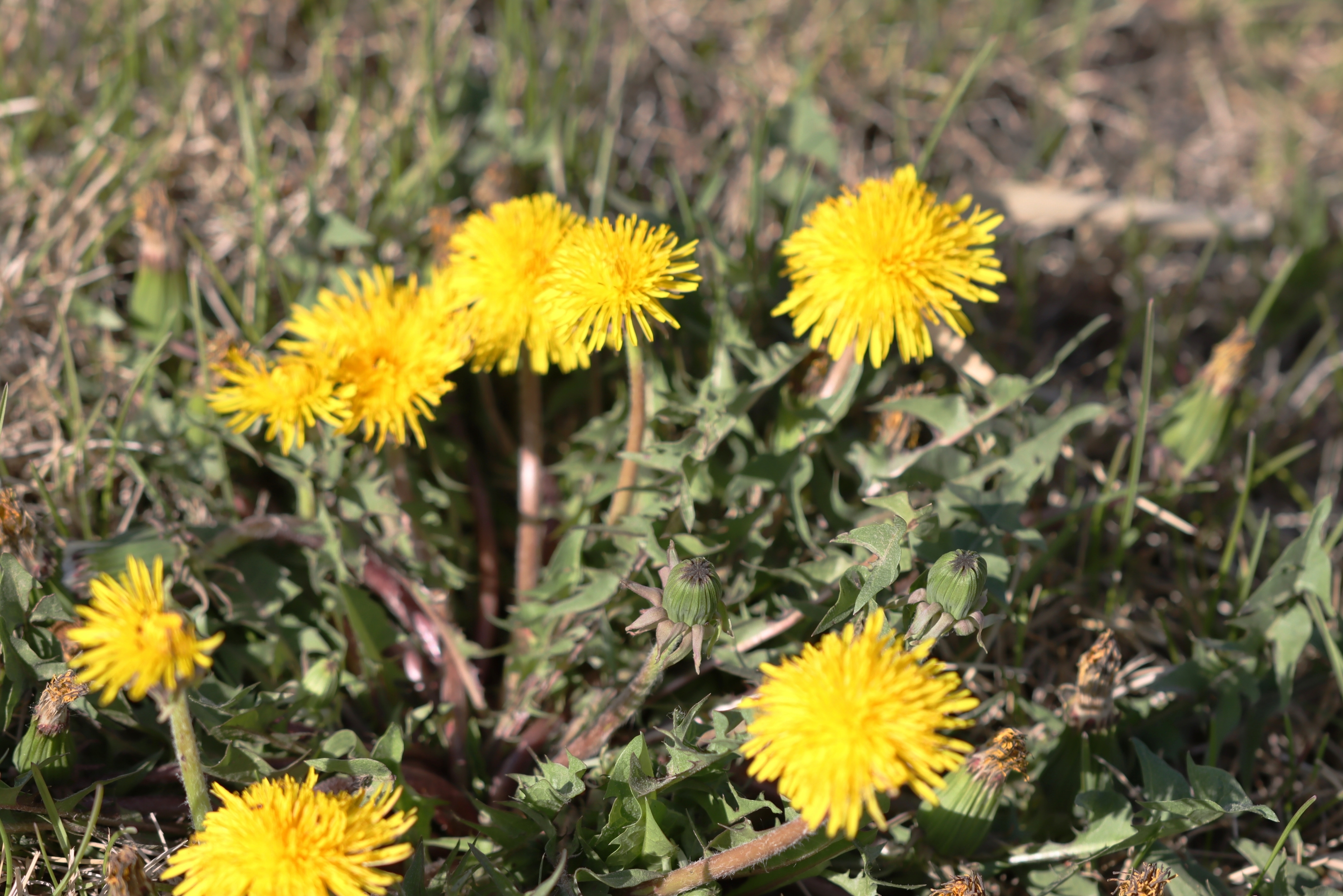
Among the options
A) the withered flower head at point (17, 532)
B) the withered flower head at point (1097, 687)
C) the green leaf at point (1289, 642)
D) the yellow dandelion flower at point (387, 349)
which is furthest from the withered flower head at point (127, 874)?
the green leaf at point (1289, 642)

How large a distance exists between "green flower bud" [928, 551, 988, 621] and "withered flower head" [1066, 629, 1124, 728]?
481 mm

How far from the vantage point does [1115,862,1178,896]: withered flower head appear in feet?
5.02

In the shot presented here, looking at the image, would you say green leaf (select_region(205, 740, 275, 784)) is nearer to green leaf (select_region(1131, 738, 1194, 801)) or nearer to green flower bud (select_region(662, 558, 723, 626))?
green flower bud (select_region(662, 558, 723, 626))

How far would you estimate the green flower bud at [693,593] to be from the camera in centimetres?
136

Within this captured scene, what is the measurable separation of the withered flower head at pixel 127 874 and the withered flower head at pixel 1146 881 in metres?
1.54

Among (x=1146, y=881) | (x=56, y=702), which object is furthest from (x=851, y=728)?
(x=56, y=702)

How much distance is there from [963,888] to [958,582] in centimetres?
53

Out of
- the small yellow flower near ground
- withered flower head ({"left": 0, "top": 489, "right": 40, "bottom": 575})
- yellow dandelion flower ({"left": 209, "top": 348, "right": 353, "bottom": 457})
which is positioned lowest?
the small yellow flower near ground

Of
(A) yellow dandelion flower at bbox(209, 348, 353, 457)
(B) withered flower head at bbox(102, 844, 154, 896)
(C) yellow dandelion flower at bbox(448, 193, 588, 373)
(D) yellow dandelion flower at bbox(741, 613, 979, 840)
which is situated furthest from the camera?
(C) yellow dandelion flower at bbox(448, 193, 588, 373)

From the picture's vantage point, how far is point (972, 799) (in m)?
1.60

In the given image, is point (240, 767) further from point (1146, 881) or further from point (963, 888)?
point (1146, 881)

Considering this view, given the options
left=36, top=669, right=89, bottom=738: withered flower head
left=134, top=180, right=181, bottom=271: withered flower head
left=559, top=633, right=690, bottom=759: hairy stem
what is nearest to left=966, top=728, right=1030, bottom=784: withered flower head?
left=559, top=633, right=690, bottom=759: hairy stem

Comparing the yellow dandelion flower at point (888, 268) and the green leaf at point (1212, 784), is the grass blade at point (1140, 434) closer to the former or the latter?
the yellow dandelion flower at point (888, 268)

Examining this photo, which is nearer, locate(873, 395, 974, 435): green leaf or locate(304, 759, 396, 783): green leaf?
locate(304, 759, 396, 783): green leaf
